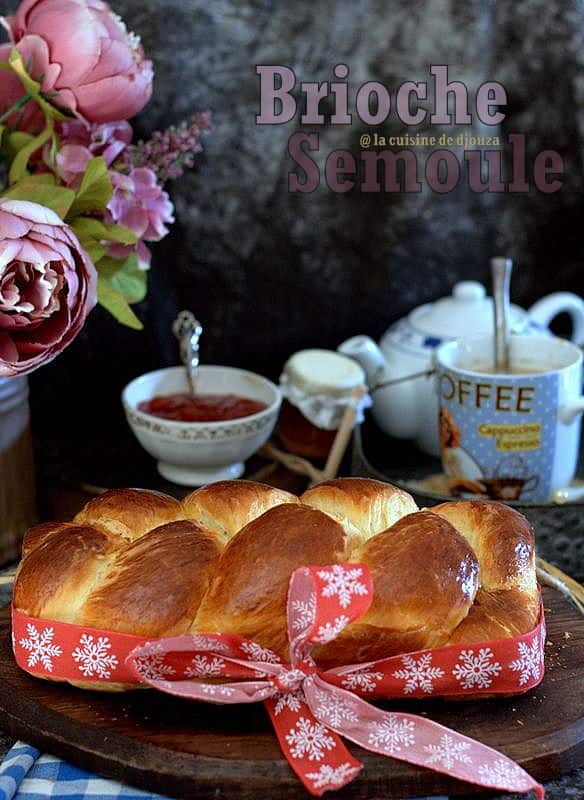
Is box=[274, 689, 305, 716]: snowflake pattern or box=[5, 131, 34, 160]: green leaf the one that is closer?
box=[274, 689, 305, 716]: snowflake pattern

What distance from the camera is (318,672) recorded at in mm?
698

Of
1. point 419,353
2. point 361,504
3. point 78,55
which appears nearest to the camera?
point 361,504

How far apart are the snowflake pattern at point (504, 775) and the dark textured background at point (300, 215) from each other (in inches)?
26.1

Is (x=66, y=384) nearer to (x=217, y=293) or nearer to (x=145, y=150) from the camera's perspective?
(x=217, y=293)

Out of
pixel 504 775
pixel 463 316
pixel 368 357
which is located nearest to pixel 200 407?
pixel 368 357

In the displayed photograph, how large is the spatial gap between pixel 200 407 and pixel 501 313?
344 mm

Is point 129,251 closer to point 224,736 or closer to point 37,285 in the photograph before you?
point 37,285

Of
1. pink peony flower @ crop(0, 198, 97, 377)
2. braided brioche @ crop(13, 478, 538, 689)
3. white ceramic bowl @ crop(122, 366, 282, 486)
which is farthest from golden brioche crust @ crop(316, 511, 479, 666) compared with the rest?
white ceramic bowl @ crop(122, 366, 282, 486)

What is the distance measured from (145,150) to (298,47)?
316 mm

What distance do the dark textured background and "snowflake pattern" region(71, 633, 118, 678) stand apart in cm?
53

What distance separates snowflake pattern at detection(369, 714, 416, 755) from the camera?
654mm

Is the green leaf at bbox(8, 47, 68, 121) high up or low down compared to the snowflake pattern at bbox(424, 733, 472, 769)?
up

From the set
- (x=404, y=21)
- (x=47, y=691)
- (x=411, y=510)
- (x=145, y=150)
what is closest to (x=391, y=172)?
(x=404, y=21)

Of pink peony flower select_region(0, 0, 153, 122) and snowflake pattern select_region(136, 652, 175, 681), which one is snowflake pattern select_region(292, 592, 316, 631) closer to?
snowflake pattern select_region(136, 652, 175, 681)
